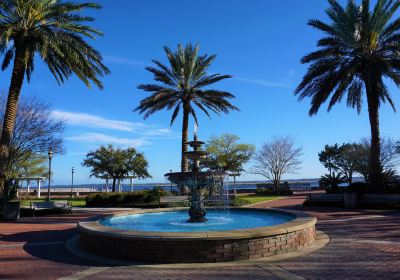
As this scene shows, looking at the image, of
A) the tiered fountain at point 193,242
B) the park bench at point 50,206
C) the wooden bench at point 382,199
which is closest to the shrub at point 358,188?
the wooden bench at point 382,199

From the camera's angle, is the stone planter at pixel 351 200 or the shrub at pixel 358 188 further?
the shrub at pixel 358 188

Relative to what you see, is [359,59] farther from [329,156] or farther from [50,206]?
[329,156]

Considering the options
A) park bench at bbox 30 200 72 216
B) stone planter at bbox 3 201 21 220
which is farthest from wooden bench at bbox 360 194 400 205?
stone planter at bbox 3 201 21 220

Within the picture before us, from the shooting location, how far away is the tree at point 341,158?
194 feet

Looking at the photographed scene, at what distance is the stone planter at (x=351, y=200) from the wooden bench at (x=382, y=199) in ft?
1.86

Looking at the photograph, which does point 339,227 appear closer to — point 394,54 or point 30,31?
point 394,54

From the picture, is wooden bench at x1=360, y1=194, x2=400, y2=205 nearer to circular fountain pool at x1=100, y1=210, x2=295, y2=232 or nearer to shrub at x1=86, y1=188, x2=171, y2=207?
circular fountain pool at x1=100, y1=210, x2=295, y2=232

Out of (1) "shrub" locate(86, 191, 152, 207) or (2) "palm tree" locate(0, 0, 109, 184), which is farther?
(1) "shrub" locate(86, 191, 152, 207)

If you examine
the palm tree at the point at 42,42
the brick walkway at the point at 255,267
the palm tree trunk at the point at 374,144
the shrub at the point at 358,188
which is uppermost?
the palm tree at the point at 42,42

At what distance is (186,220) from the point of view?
1506 cm

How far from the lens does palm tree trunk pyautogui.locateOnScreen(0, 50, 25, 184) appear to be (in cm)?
2139

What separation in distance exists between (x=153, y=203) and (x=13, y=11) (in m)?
15.5

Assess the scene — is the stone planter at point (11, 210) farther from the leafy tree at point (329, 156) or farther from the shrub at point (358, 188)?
the leafy tree at point (329, 156)

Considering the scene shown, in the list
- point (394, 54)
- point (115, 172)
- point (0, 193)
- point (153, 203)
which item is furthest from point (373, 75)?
point (115, 172)
